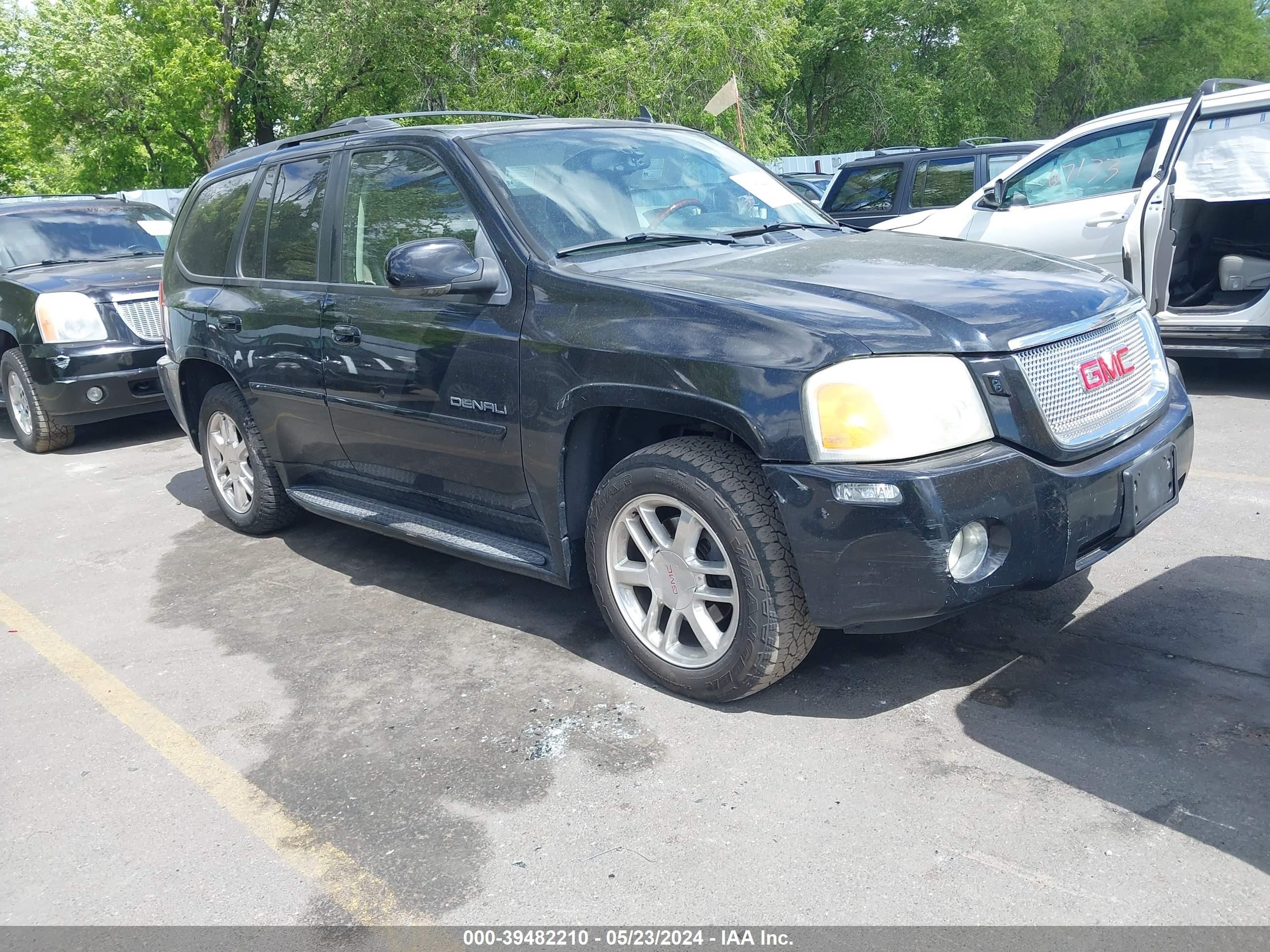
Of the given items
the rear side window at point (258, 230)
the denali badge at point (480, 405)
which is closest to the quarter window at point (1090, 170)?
the rear side window at point (258, 230)

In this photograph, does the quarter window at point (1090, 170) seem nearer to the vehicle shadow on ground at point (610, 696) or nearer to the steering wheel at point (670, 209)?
the vehicle shadow on ground at point (610, 696)

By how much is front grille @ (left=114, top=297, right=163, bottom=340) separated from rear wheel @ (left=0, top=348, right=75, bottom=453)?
0.83 metres

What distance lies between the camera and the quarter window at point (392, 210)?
426 cm

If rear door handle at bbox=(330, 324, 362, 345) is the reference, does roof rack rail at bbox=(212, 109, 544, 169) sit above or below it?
above

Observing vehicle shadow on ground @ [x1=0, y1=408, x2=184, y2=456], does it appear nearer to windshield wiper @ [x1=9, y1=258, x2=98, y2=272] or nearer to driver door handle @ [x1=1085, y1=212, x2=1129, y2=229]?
windshield wiper @ [x1=9, y1=258, x2=98, y2=272]

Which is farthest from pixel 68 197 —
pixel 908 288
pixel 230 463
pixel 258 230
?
pixel 908 288

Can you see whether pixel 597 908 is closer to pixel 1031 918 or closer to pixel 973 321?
pixel 1031 918

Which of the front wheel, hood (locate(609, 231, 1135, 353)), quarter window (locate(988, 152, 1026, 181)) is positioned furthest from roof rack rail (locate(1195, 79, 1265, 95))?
the front wheel

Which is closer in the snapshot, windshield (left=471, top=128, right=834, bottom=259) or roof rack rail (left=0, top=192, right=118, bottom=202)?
windshield (left=471, top=128, right=834, bottom=259)

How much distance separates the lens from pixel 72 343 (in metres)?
8.23

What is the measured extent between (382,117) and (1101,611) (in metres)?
3.57

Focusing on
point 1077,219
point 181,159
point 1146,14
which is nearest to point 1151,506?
point 1077,219

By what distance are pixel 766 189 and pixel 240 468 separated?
299cm

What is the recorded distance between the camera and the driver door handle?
25.4 ft
